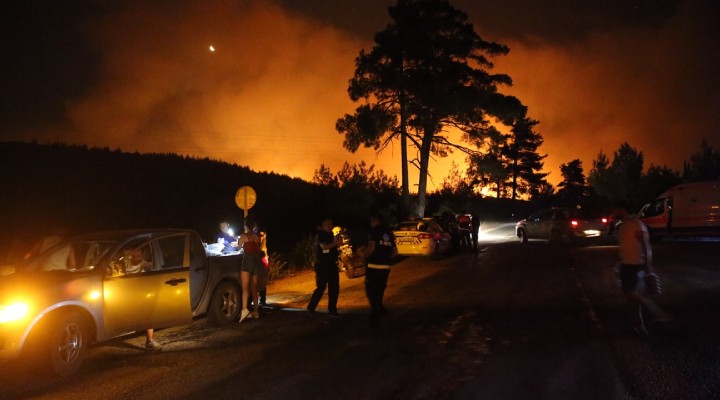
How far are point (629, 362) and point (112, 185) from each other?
29990 mm

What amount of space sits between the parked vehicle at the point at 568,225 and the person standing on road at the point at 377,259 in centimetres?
1612

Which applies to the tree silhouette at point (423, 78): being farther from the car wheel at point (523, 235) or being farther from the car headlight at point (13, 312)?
the car headlight at point (13, 312)

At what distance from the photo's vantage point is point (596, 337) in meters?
7.91

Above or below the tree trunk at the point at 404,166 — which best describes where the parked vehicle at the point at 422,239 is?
below

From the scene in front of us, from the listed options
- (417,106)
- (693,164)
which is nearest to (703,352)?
(417,106)

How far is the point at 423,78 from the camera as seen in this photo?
1264 inches

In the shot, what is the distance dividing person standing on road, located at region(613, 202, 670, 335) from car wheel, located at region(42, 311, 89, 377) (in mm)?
7097

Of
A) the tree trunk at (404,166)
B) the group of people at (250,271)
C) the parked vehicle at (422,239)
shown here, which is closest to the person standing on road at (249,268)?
the group of people at (250,271)

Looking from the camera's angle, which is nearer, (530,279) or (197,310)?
(197,310)

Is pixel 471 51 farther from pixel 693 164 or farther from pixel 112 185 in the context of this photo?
pixel 693 164

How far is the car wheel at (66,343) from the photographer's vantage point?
662cm

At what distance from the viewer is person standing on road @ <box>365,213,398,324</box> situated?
9211 millimetres

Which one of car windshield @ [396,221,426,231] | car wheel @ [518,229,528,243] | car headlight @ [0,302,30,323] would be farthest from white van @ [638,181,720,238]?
car headlight @ [0,302,30,323]

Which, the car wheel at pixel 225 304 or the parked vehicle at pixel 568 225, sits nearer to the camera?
the car wheel at pixel 225 304
